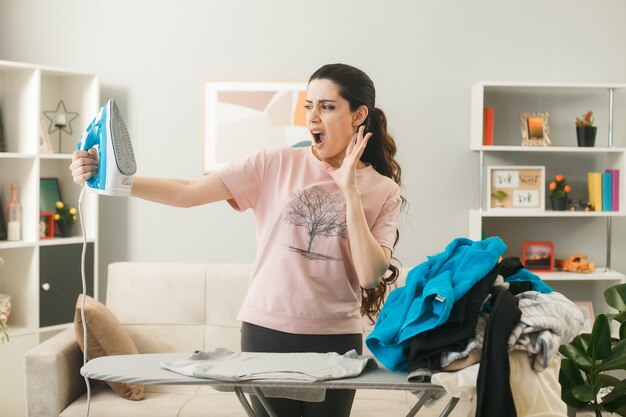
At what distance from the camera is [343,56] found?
3.94 metres

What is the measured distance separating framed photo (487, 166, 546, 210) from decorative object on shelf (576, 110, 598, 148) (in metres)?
0.23

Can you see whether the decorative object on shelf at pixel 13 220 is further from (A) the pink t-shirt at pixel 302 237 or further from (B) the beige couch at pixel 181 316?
(A) the pink t-shirt at pixel 302 237

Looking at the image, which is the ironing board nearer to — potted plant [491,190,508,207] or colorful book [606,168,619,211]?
potted plant [491,190,508,207]

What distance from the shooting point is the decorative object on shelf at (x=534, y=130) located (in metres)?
3.82

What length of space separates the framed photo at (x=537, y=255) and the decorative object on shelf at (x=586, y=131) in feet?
1.72

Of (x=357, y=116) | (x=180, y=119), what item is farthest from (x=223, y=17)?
(x=357, y=116)

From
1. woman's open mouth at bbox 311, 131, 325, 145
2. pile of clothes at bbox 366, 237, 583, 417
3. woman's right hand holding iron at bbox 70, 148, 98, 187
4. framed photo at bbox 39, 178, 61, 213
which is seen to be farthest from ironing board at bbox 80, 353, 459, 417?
framed photo at bbox 39, 178, 61, 213

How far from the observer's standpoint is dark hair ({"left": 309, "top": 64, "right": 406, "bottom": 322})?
6.11 ft

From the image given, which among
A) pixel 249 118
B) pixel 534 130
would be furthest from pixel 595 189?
pixel 249 118

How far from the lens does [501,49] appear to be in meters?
3.94

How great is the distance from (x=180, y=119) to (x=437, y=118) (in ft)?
4.32

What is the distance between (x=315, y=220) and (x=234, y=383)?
0.41m

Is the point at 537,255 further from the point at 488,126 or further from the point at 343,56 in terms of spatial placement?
the point at 343,56

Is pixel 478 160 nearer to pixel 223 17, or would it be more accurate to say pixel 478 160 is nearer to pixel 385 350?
pixel 223 17
